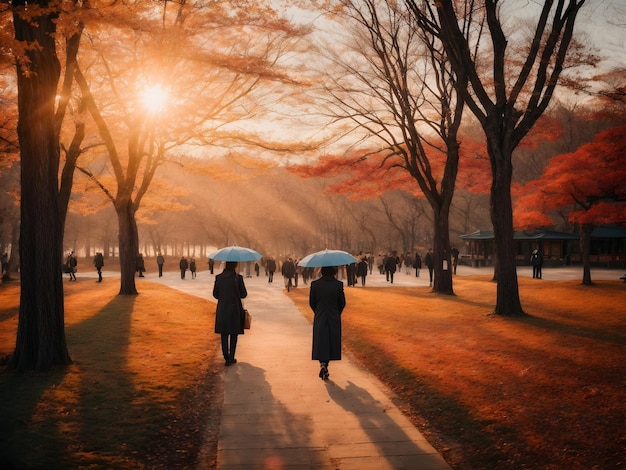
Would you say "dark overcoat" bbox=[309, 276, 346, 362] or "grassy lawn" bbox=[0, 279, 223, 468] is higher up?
"dark overcoat" bbox=[309, 276, 346, 362]

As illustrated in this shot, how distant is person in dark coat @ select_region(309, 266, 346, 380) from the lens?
24.2 feet

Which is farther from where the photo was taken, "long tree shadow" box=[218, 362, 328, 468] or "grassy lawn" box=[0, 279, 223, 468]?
"grassy lawn" box=[0, 279, 223, 468]

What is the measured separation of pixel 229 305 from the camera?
816 centimetres

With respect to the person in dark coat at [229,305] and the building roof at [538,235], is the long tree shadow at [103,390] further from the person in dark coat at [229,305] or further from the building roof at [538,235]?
the building roof at [538,235]

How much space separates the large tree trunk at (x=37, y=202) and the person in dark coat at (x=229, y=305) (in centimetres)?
244

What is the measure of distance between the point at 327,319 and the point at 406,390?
4.93 ft

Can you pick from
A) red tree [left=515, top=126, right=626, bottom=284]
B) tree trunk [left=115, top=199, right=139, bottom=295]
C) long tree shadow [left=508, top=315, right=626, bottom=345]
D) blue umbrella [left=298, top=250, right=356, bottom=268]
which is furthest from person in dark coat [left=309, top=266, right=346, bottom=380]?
red tree [left=515, top=126, right=626, bottom=284]

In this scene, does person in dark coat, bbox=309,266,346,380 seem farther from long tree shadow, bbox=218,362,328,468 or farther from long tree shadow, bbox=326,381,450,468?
long tree shadow, bbox=218,362,328,468

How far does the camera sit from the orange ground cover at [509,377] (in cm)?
482

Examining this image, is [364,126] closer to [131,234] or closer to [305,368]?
[131,234]

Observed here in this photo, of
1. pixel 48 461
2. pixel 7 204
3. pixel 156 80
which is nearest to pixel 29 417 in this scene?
pixel 48 461

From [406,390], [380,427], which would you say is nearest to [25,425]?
[380,427]

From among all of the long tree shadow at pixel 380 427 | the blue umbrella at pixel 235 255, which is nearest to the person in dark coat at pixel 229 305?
the blue umbrella at pixel 235 255

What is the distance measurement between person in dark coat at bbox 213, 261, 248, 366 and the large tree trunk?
8.00 feet
